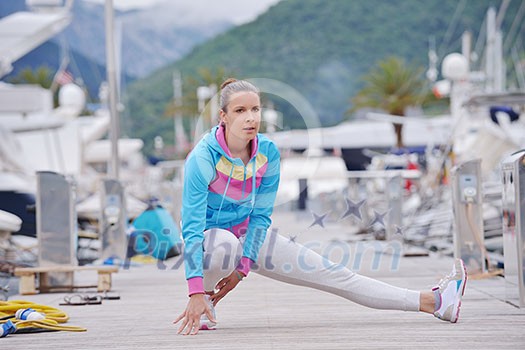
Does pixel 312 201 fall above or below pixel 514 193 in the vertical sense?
below

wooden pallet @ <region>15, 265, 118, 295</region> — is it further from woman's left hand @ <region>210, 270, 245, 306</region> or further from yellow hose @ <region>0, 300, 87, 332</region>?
woman's left hand @ <region>210, 270, 245, 306</region>

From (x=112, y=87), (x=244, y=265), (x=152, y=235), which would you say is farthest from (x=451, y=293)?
(x=112, y=87)

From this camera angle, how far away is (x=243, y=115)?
6.39 m

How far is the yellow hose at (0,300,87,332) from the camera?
277 inches

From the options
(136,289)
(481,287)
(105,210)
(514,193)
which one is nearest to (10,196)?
(105,210)

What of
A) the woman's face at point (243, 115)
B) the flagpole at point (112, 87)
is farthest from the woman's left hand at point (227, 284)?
the flagpole at point (112, 87)

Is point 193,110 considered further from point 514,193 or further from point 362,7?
point 514,193

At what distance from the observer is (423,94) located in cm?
6775

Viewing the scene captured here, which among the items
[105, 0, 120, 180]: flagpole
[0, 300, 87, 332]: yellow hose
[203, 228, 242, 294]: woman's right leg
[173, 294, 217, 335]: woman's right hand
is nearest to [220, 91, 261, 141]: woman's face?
[203, 228, 242, 294]: woman's right leg

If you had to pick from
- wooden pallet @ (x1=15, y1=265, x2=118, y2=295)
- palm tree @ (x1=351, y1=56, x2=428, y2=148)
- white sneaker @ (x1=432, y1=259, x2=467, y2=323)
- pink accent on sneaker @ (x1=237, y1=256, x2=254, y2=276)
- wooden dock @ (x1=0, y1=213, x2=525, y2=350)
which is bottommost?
palm tree @ (x1=351, y1=56, x2=428, y2=148)

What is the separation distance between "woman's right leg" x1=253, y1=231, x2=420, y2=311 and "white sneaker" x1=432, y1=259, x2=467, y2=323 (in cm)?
16

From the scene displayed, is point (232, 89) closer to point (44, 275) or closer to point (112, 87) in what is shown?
point (44, 275)

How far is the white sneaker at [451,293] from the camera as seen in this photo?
6586mm

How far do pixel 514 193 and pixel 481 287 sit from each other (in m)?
2.26
